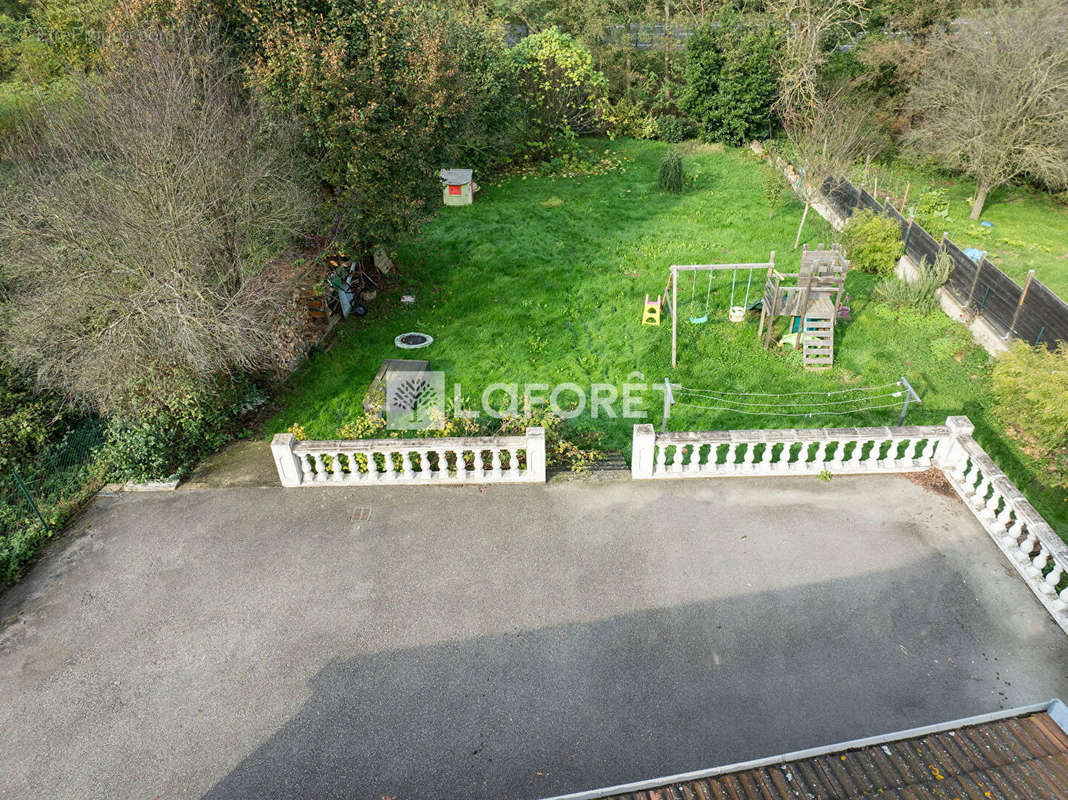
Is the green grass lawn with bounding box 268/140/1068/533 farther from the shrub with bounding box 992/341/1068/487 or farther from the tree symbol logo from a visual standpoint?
the tree symbol logo

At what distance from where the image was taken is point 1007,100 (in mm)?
21906

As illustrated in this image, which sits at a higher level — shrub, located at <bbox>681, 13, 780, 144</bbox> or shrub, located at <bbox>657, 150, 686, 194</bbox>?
shrub, located at <bbox>681, 13, 780, 144</bbox>

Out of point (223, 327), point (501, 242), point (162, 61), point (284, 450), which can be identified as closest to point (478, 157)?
point (501, 242)

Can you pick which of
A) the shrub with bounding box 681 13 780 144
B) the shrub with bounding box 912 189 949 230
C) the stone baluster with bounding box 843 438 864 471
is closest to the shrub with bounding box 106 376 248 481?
the stone baluster with bounding box 843 438 864 471

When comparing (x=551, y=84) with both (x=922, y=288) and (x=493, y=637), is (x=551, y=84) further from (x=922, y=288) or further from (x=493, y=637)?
(x=493, y=637)

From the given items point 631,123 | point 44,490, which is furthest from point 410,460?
point 631,123

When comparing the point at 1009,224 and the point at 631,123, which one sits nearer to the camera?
the point at 1009,224

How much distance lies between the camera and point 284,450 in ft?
34.8

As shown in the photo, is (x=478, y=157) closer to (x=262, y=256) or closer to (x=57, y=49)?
(x=57, y=49)

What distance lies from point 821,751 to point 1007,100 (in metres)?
24.8

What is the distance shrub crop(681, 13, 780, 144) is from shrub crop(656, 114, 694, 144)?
1.03 metres

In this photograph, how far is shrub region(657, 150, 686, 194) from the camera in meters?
26.9

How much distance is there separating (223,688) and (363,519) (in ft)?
10.2

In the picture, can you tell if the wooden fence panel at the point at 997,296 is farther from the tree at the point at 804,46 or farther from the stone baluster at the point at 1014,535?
the tree at the point at 804,46
